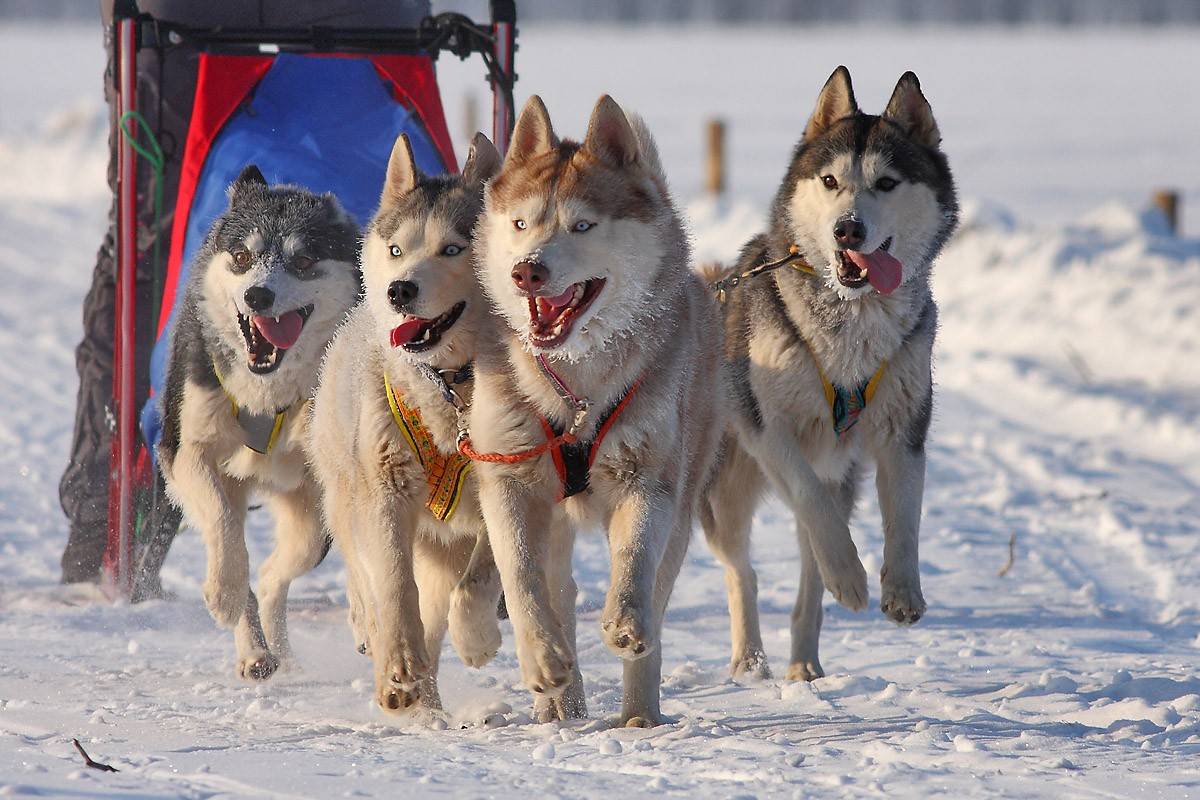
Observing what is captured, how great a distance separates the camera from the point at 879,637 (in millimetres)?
4668

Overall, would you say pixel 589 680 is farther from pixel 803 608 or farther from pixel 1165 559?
pixel 1165 559

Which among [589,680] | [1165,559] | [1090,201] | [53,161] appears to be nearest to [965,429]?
[1165,559]

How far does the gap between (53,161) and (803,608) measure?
1792cm

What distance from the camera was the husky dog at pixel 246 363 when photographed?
13.3 ft

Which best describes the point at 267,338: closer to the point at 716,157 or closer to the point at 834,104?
the point at 834,104

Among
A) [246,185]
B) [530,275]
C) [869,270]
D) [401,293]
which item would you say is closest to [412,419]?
[401,293]

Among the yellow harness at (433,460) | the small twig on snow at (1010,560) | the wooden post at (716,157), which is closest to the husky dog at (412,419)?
the yellow harness at (433,460)

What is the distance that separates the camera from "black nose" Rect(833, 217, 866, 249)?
3855 mm

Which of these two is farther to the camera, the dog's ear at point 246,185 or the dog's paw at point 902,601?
the dog's ear at point 246,185

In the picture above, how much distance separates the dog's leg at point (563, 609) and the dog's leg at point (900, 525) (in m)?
0.78

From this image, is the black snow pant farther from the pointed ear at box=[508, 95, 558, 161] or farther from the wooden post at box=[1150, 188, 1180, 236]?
the wooden post at box=[1150, 188, 1180, 236]

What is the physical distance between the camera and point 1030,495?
251 inches

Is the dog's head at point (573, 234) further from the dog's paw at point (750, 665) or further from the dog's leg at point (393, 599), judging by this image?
the dog's paw at point (750, 665)

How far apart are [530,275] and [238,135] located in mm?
1881
